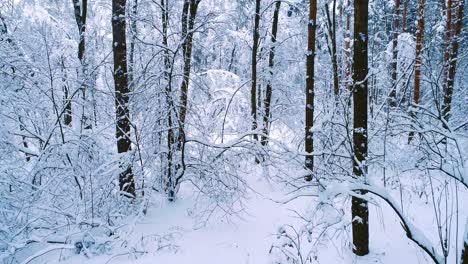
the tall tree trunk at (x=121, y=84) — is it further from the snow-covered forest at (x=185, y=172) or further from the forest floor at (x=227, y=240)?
the forest floor at (x=227, y=240)

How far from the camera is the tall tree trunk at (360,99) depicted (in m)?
4.96

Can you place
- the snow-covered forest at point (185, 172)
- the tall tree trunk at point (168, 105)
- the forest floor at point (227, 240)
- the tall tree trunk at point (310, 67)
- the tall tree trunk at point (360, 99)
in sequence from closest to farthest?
the tall tree trunk at point (360, 99) < the snow-covered forest at point (185, 172) < the forest floor at point (227, 240) < the tall tree trunk at point (168, 105) < the tall tree trunk at point (310, 67)

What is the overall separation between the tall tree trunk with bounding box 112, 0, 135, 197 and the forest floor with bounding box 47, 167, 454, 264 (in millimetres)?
1001

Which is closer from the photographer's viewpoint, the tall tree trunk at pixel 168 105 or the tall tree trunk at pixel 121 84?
the tall tree trunk at pixel 121 84

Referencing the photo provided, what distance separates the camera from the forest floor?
5.38 meters

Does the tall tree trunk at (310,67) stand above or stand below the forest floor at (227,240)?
above

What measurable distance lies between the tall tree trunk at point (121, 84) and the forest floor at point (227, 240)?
3.28 ft

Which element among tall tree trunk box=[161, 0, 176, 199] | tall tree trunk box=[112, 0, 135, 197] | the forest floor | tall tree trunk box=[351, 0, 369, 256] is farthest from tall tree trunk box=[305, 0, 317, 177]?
tall tree trunk box=[112, 0, 135, 197]

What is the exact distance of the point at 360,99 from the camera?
507 cm

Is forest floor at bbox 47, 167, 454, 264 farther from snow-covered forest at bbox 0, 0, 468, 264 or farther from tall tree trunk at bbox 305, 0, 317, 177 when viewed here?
tall tree trunk at bbox 305, 0, 317, 177

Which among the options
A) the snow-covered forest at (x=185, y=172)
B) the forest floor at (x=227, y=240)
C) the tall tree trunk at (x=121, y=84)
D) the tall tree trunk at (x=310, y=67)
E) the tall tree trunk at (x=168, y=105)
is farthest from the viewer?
the tall tree trunk at (x=310, y=67)

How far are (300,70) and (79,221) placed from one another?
47.2 feet

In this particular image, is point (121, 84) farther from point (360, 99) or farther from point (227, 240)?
point (360, 99)

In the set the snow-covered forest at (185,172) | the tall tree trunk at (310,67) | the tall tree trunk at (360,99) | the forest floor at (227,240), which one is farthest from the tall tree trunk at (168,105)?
the tall tree trunk at (360,99)
